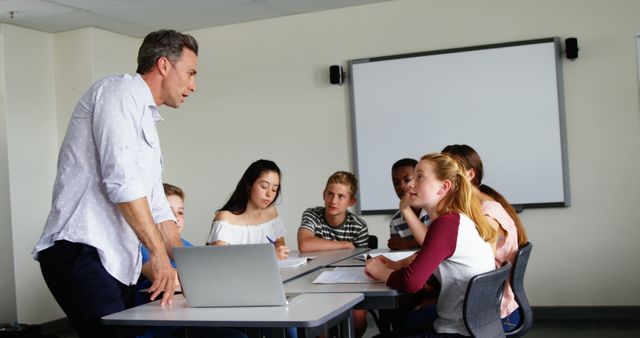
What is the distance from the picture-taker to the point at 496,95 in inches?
219

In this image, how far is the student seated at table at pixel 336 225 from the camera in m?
4.16

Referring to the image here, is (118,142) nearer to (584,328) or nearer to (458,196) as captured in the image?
(458,196)

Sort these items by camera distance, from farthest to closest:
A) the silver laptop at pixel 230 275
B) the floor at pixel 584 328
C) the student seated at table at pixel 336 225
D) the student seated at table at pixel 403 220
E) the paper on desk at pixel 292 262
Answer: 1. the floor at pixel 584 328
2. the student seated at table at pixel 336 225
3. the student seated at table at pixel 403 220
4. the paper on desk at pixel 292 262
5. the silver laptop at pixel 230 275

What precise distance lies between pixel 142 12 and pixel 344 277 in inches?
148

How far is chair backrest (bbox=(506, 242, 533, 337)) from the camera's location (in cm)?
296

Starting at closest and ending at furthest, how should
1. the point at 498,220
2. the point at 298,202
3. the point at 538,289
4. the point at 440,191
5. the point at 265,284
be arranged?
1. the point at 265,284
2. the point at 440,191
3. the point at 498,220
4. the point at 538,289
5. the point at 298,202

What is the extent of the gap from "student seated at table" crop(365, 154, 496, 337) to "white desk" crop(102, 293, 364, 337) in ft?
0.95

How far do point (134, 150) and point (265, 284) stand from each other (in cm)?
58

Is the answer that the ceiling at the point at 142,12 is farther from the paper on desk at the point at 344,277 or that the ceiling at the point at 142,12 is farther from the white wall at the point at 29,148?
the paper on desk at the point at 344,277

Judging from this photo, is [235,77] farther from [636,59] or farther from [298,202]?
[636,59]

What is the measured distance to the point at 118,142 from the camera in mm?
2199

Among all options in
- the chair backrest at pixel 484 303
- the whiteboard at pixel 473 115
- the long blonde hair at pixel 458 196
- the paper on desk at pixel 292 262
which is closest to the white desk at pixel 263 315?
the chair backrest at pixel 484 303

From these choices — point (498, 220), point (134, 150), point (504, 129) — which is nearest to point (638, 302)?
point (504, 129)

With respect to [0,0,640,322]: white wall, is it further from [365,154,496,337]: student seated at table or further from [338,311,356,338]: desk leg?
[338,311,356,338]: desk leg
